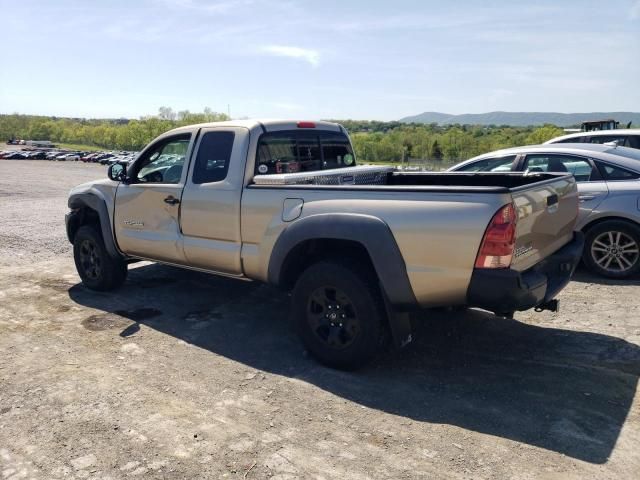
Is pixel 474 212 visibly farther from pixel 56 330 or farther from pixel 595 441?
pixel 56 330

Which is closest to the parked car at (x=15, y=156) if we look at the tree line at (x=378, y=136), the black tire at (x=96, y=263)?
the tree line at (x=378, y=136)

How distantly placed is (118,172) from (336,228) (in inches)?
122

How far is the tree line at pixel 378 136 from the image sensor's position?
325 ft

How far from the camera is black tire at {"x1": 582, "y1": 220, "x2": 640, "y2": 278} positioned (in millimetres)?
6258

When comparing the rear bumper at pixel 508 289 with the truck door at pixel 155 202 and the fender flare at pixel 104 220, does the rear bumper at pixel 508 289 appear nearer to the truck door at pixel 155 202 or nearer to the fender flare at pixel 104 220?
the truck door at pixel 155 202

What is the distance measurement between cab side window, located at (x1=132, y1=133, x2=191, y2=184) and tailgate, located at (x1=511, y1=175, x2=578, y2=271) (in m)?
3.27

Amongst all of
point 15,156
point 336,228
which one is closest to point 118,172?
point 336,228

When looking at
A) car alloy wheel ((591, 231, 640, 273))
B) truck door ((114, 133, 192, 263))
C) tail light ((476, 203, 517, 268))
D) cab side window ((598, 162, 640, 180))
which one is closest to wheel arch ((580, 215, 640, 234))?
car alloy wheel ((591, 231, 640, 273))

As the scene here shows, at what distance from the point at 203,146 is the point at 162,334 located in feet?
5.99

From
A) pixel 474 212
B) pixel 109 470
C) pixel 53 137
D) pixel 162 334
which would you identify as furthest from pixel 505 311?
pixel 53 137

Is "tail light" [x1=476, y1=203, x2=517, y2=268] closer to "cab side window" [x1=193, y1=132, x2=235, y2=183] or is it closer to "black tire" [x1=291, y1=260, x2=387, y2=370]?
"black tire" [x1=291, y1=260, x2=387, y2=370]

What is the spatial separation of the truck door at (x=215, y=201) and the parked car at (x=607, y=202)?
4.15m

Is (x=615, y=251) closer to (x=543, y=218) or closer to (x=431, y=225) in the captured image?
(x=543, y=218)

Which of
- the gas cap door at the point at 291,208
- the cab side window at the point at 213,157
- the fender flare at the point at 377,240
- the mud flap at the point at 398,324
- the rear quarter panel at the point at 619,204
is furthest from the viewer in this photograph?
the rear quarter panel at the point at 619,204
